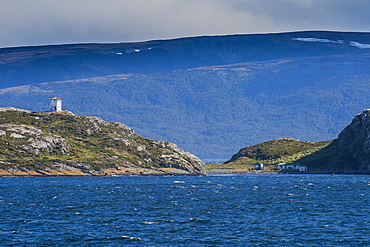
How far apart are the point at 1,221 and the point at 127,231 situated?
22.8 metres

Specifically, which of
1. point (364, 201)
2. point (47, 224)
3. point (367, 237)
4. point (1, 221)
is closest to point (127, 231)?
point (47, 224)

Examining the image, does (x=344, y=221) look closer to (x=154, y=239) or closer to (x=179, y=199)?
(x=154, y=239)

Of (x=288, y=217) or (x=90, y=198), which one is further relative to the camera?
(x=90, y=198)

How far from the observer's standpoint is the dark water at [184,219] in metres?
91.8

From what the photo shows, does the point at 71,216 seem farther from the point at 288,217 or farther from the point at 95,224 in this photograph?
the point at 288,217

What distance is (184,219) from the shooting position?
368ft

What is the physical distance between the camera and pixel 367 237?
9381 centimetres

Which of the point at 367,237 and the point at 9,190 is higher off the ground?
the point at 9,190

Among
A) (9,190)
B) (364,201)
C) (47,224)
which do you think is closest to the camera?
(47,224)

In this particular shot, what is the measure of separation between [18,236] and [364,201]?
77.7 m

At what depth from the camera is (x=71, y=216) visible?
116 m

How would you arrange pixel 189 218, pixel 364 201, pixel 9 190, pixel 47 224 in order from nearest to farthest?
pixel 47 224 → pixel 189 218 → pixel 364 201 → pixel 9 190

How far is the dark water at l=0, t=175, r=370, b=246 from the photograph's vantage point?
9181 centimetres

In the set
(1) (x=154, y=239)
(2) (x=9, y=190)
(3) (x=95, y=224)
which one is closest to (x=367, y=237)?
(1) (x=154, y=239)
